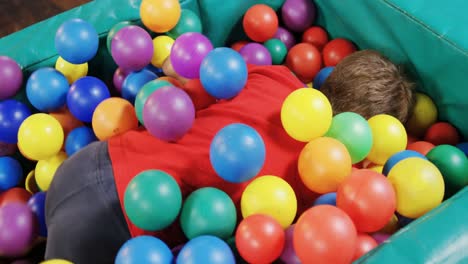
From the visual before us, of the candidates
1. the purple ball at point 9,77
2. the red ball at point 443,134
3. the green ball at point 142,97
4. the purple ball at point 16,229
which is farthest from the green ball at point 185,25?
the red ball at point 443,134

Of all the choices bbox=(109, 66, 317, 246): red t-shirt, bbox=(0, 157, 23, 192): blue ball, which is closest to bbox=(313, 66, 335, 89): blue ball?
bbox=(109, 66, 317, 246): red t-shirt

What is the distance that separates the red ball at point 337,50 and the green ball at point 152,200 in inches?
38.7

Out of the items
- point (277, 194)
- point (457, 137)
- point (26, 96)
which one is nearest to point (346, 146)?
point (277, 194)

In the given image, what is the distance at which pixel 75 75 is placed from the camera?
1565 millimetres

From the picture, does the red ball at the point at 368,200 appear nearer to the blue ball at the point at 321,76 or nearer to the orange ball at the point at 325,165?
the orange ball at the point at 325,165

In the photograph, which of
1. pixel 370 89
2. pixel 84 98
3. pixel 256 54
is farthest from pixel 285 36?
pixel 84 98

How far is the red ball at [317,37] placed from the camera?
1.80m

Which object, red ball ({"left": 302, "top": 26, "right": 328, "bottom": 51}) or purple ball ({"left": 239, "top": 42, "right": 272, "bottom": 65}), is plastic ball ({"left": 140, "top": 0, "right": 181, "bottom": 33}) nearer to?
purple ball ({"left": 239, "top": 42, "right": 272, "bottom": 65})

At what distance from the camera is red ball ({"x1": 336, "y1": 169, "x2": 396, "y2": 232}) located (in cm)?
92

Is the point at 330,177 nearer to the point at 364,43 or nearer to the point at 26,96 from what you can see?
the point at 364,43

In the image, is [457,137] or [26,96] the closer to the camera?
[457,137]

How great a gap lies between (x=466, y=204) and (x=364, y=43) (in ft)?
2.81

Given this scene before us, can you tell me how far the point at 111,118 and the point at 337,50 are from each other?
0.89 metres

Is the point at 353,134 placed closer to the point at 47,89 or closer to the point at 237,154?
the point at 237,154
